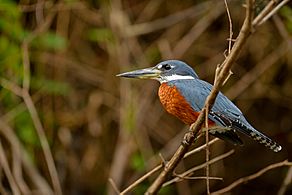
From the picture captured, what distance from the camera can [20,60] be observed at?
3.17 m

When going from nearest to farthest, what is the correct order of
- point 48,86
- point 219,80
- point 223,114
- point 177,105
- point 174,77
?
point 219,80 → point 223,114 → point 177,105 → point 174,77 → point 48,86

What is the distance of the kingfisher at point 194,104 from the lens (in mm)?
1988

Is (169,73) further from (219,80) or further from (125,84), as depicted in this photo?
(125,84)

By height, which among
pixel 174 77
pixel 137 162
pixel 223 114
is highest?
pixel 174 77

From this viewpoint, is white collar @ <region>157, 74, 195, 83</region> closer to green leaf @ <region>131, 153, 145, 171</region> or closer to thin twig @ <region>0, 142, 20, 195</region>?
thin twig @ <region>0, 142, 20, 195</region>

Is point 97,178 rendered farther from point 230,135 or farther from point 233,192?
point 230,135

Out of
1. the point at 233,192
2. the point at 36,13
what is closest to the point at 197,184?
the point at 233,192

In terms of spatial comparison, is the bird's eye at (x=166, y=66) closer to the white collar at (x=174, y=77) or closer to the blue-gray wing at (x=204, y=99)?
the white collar at (x=174, y=77)

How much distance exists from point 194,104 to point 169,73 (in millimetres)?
282

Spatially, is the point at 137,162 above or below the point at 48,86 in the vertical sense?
below

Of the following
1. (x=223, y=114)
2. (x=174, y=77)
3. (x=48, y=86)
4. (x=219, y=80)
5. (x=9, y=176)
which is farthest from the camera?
(x=48, y=86)

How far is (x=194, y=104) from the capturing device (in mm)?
2146

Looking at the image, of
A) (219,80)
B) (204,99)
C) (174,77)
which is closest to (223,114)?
(204,99)

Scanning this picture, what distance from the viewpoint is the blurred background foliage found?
3.47m
